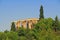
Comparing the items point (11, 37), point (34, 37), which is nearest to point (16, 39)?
point (11, 37)

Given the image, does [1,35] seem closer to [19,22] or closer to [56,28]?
[56,28]

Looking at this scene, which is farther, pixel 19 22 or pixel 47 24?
pixel 19 22

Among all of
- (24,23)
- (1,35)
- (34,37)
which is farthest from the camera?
(24,23)

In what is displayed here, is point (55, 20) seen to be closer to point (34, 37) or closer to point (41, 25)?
point (41, 25)

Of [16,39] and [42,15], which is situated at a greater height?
[42,15]

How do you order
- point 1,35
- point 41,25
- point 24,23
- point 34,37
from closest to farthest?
point 1,35
point 34,37
point 41,25
point 24,23

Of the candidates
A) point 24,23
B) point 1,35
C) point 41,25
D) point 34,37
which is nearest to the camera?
point 1,35

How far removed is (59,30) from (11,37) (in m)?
21.5

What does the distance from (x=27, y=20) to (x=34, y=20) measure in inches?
93.4

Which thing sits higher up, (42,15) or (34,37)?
(42,15)

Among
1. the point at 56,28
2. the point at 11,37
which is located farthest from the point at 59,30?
the point at 11,37

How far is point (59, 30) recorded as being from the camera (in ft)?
242

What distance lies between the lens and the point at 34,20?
88500mm

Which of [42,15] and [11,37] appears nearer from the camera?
[11,37]
